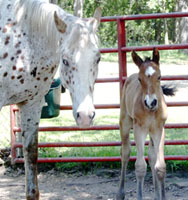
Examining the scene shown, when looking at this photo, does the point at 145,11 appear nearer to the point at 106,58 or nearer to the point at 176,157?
the point at 106,58

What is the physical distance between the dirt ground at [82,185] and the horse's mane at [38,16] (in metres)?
1.77

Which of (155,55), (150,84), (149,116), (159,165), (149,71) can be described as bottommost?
(159,165)

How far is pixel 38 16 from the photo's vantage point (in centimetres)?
352

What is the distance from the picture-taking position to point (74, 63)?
2.88m

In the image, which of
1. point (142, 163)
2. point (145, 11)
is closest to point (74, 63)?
point (142, 163)

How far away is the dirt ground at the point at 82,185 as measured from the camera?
4391mm

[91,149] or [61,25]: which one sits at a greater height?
[61,25]

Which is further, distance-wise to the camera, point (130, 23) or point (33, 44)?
point (130, 23)

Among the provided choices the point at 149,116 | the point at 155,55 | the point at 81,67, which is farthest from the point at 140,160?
the point at 81,67

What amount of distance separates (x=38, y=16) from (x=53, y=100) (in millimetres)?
1569

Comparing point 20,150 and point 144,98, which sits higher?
point 144,98

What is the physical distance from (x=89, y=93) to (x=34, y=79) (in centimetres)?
91

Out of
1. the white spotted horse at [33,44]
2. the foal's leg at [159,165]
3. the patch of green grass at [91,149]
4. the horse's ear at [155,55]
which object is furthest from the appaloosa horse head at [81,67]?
the patch of green grass at [91,149]

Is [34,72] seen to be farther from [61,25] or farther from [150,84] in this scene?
[150,84]
